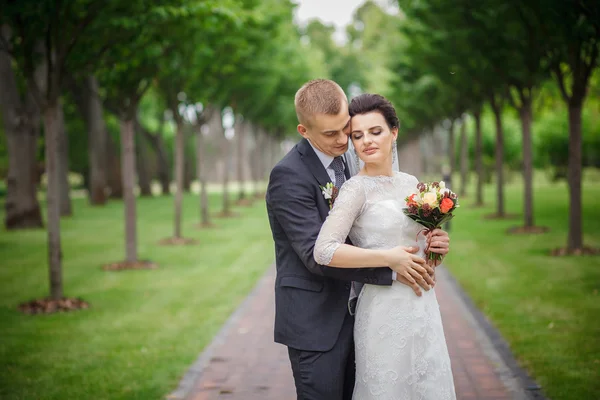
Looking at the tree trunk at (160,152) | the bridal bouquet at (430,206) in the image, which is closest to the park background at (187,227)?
the bridal bouquet at (430,206)

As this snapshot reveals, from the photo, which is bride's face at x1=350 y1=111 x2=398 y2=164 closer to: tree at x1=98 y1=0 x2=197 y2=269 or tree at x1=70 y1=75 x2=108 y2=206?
tree at x1=98 y1=0 x2=197 y2=269

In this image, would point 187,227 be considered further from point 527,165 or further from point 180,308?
point 180,308

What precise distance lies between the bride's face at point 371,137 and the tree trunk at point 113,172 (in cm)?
3488

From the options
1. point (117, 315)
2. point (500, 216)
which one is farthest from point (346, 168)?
point (500, 216)

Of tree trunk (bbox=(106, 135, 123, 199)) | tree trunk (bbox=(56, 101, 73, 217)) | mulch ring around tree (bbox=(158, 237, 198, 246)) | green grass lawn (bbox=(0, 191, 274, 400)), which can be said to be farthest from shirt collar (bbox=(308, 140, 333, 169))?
tree trunk (bbox=(106, 135, 123, 199))

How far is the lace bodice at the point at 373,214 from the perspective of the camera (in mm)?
3135

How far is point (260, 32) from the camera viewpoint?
1936cm

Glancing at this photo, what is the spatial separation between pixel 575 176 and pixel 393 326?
10.1 m

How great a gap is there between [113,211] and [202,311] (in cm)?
2060

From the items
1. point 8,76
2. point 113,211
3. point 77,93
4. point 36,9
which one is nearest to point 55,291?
point 36,9

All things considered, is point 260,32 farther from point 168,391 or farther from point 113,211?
point 168,391

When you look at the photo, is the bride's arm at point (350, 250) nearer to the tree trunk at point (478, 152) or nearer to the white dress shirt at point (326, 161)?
the white dress shirt at point (326, 161)

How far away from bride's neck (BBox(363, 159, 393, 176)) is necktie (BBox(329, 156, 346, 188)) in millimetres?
142

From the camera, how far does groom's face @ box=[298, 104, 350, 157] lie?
322cm
